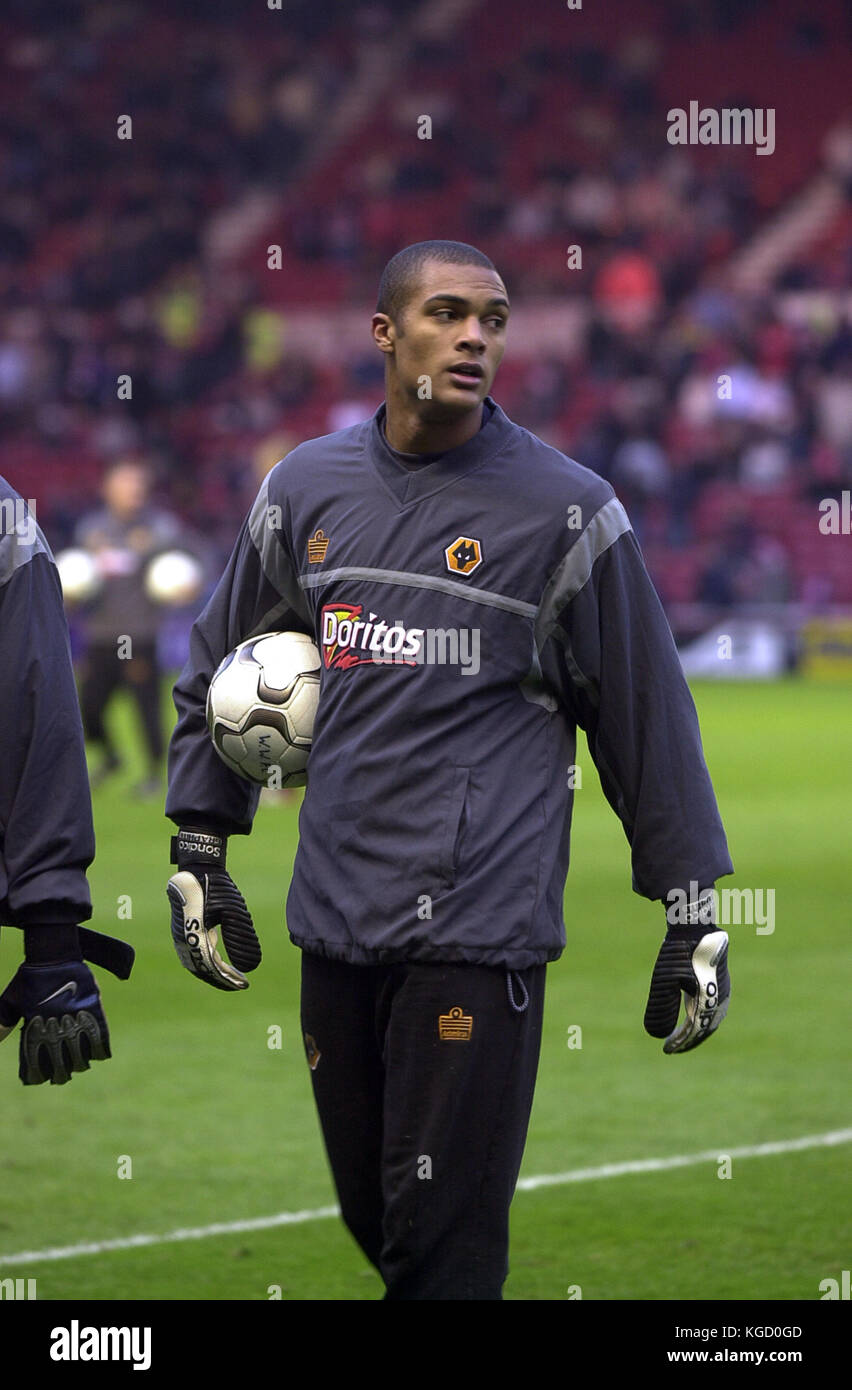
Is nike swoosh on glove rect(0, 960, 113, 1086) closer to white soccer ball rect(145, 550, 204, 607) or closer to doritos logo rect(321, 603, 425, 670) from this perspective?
doritos logo rect(321, 603, 425, 670)

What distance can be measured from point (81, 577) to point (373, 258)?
760 inches

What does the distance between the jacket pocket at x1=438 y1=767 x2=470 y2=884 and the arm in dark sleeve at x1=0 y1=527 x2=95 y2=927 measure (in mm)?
652

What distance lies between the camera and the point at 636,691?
395 centimetres

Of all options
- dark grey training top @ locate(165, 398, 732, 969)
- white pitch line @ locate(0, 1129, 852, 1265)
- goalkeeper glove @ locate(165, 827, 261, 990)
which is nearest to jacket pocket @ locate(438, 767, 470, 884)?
dark grey training top @ locate(165, 398, 732, 969)

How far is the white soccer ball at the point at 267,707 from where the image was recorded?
13.3 feet

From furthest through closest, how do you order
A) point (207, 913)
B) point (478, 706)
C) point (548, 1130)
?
point (548, 1130) < point (207, 913) < point (478, 706)

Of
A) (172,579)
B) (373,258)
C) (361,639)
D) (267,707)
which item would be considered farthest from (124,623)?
(373,258)

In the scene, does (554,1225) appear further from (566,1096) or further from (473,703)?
(473,703)

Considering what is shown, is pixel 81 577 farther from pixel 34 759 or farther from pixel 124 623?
pixel 34 759

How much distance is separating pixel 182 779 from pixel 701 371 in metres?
25.3

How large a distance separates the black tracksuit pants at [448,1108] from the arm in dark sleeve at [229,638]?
1.75 feet

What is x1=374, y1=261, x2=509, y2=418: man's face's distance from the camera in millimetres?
3906

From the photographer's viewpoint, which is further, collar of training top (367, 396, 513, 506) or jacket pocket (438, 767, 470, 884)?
collar of training top (367, 396, 513, 506)

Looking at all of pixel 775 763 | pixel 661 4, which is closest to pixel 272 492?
pixel 775 763
